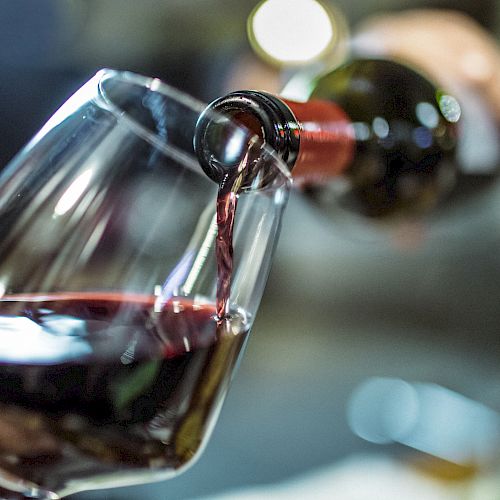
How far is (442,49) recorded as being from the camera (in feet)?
2.66

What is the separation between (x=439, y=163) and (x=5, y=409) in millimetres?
464

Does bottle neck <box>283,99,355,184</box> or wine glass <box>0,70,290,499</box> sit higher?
bottle neck <box>283,99,355,184</box>

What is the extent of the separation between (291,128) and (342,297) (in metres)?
1.43

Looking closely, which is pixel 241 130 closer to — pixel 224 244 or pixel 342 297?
pixel 224 244

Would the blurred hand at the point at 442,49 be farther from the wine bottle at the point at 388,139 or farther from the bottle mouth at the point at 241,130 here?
the bottle mouth at the point at 241,130

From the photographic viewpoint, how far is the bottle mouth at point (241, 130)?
374 mm

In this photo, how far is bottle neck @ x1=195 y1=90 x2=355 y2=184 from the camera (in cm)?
41

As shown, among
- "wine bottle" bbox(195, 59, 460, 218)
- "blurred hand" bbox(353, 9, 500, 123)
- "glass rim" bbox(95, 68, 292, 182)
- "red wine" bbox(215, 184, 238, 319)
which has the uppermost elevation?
"blurred hand" bbox(353, 9, 500, 123)

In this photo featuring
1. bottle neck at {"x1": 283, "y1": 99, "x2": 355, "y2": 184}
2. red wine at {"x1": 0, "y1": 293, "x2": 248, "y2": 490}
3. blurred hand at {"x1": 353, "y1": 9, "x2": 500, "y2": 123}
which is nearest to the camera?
red wine at {"x1": 0, "y1": 293, "x2": 248, "y2": 490}

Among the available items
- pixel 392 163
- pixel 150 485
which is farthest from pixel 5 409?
pixel 150 485

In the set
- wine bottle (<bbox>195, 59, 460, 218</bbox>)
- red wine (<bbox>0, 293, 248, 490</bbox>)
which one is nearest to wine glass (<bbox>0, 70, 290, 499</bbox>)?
red wine (<bbox>0, 293, 248, 490</bbox>)

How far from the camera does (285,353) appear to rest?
169 centimetres

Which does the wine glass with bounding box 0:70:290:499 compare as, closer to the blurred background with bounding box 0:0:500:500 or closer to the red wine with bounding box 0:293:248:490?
the red wine with bounding box 0:293:248:490

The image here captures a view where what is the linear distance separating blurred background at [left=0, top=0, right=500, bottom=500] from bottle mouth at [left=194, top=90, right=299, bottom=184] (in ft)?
0.97
